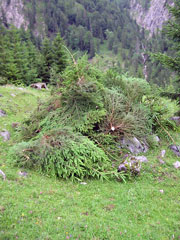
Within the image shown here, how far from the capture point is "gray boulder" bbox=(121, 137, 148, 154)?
1002 centimetres

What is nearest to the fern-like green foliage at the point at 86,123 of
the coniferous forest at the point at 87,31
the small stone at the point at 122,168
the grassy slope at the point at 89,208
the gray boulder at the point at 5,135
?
the small stone at the point at 122,168

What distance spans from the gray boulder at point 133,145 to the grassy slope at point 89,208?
5.39ft

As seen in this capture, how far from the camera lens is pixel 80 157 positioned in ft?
25.3

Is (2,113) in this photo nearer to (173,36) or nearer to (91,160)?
(91,160)

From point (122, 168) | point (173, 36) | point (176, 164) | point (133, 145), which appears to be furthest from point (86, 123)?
point (173, 36)

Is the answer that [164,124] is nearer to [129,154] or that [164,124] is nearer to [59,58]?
[129,154]

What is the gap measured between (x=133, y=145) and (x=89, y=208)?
484 cm

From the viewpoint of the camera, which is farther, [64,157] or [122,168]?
[122,168]

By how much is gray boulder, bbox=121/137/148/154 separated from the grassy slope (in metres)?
1.64

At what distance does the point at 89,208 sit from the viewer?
6.19 meters

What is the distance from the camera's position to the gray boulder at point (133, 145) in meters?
10.0

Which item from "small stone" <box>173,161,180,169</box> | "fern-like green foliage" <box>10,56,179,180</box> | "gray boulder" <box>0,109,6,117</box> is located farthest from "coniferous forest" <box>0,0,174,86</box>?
"small stone" <box>173,161,180,169</box>

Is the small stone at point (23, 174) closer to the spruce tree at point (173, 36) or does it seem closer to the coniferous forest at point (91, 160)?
the coniferous forest at point (91, 160)

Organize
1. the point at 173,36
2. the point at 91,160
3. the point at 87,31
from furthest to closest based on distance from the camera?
the point at 87,31 → the point at 173,36 → the point at 91,160
